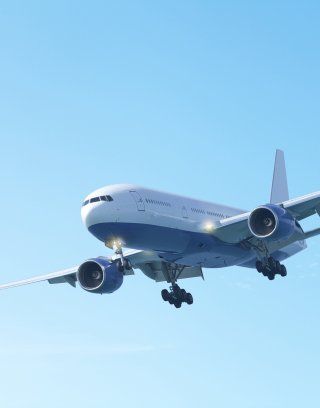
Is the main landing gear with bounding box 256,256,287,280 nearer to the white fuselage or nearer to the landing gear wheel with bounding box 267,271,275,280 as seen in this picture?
the landing gear wheel with bounding box 267,271,275,280

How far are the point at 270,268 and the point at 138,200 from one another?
1208 centimetres

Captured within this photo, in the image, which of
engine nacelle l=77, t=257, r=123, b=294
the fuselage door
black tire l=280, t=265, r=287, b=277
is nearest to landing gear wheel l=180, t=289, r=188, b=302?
engine nacelle l=77, t=257, r=123, b=294

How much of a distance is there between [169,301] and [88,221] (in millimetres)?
12489

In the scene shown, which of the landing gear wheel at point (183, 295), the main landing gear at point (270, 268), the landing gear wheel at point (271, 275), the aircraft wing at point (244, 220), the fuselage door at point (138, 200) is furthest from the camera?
the landing gear wheel at point (183, 295)

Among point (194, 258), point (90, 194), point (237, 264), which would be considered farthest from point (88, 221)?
point (237, 264)

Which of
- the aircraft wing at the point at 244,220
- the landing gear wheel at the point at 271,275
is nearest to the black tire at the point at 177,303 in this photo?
the aircraft wing at the point at 244,220

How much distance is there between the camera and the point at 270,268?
196ft

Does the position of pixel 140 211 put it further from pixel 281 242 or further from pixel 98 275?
pixel 281 242

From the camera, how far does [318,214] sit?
57.2 m

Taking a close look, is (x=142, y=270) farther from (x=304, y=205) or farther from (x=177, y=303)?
(x=304, y=205)

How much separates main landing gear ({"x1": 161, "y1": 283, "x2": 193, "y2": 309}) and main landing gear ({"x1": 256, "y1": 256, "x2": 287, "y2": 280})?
5.42 m

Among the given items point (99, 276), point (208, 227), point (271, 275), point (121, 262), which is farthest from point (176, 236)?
point (271, 275)

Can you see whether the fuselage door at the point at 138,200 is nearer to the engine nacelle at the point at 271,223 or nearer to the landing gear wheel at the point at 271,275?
the engine nacelle at the point at 271,223

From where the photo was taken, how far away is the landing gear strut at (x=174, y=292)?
61.4m
